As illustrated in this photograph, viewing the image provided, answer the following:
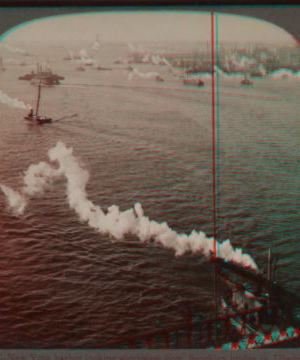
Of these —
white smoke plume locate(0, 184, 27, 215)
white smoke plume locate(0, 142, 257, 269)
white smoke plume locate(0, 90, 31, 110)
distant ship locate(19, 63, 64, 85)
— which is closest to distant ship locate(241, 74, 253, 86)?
white smoke plume locate(0, 142, 257, 269)

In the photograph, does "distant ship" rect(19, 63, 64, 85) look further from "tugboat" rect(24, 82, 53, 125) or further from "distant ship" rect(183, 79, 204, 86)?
"distant ship" rect(183, 79, 204, 86)

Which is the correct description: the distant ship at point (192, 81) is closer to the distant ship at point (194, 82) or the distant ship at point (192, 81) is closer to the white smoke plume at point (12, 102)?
the distant ship at point (194, 82)

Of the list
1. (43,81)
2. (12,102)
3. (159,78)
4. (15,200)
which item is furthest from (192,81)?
(15,200)

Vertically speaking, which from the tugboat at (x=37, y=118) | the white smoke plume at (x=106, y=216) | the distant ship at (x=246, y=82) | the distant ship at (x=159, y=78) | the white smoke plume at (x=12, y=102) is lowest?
the white smoke plume at (x=106, y=216)

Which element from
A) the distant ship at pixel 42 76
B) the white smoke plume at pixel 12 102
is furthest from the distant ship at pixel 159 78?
the white smoke plume at pixel 12 102

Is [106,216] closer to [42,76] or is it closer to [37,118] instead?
[37,118]

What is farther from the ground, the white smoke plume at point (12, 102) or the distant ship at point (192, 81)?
the distant ship at point (192, 81)
